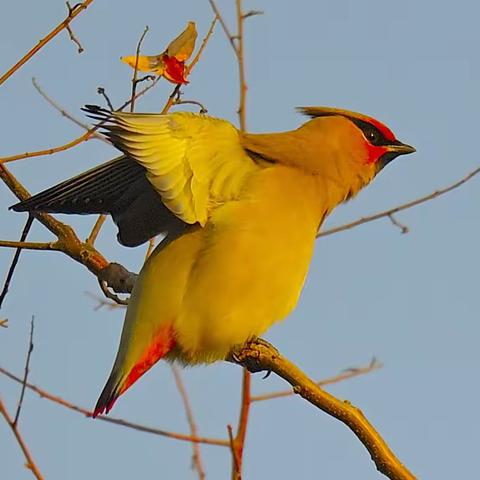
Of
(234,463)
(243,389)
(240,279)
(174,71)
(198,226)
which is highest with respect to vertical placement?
(174,71)

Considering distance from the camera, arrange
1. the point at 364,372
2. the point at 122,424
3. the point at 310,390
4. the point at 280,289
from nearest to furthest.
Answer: the point at 310,390
the point at 122,424
the point at 280,289
the point at 364,372

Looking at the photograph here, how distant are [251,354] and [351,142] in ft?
2.63

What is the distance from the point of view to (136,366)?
306 centimetres

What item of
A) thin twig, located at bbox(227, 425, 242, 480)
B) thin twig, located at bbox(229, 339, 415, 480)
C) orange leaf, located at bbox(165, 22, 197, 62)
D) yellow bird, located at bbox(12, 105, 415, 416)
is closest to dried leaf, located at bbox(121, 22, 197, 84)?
orange leaf, located at bbox(165, 22, 197, 62)

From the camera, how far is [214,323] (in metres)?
3.08

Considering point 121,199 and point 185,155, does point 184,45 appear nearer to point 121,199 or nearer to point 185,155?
point 185,155

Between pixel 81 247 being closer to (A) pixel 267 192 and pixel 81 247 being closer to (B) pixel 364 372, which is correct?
(A) pixel 267 192

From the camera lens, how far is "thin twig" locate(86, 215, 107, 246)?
320 centimetres

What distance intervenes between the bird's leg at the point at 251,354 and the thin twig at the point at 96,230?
1.73 feet

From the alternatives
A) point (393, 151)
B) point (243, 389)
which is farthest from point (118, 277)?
point (393, 151)

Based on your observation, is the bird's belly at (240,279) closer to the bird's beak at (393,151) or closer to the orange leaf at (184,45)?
the orange leaf at (184,45)

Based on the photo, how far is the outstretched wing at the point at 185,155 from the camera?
287 cm

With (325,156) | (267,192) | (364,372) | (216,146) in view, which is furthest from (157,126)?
(364,372)

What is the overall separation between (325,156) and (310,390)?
0.94 metres
